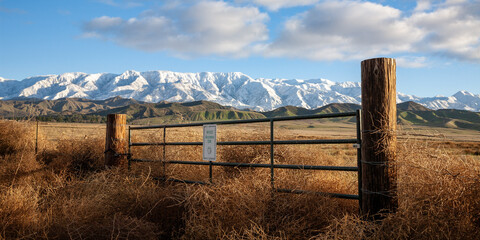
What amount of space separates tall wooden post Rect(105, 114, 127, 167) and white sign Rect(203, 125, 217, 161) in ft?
9.71

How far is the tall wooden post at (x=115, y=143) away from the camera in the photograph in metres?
7.94

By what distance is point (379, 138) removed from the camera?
12.6 feet

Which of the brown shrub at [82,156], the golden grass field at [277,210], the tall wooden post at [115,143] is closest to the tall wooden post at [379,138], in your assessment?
the golden grass field at [277,210]

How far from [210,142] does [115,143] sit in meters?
3.15

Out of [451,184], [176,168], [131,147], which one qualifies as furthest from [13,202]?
[451,184]

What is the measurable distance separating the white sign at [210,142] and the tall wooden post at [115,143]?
2.96m

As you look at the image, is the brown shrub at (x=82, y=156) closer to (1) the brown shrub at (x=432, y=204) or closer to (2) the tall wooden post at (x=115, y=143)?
(2) the tall wooden post at (x=115, y=143)

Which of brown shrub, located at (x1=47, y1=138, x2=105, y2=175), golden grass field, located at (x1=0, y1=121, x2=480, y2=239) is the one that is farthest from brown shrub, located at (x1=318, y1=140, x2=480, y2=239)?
brown shrub, located at (x1=47, y1=138, x2=105, y2=175)

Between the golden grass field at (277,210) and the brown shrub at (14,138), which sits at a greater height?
the brown shrub at (14,138)

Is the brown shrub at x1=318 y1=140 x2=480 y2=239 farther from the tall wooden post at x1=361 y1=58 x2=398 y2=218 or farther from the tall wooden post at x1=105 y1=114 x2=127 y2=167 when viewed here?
the tall wooden post at x1=105 y1=114 x2=127 y2=167

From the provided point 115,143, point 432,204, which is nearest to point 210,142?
point 115,143

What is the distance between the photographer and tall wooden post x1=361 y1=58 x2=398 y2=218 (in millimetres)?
3781

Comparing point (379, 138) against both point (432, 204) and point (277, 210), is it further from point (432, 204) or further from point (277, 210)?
point (277, 210)

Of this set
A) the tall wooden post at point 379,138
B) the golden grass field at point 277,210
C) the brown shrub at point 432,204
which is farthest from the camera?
the tall wooden post at point 379,138
